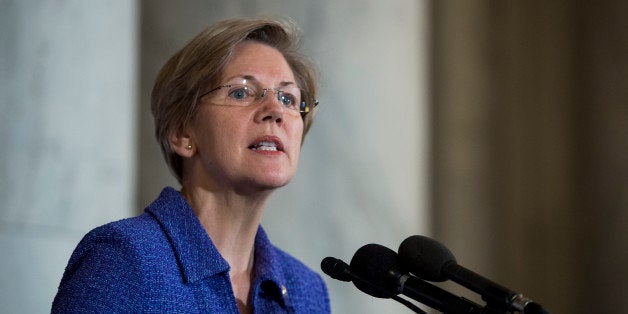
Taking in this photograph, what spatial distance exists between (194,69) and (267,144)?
35 centimetres

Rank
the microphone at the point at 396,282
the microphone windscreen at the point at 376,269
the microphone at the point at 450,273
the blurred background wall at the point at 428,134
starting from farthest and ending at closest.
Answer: the blurred background wall at the point at 428,134
the microphone windscreen at the point at 376,269
the microphone at the point at 396,282
the microphone at the point at 450,273

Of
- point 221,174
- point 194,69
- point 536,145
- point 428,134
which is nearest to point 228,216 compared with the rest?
point 221,174

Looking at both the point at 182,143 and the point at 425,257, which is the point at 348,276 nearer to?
the point at 425,257

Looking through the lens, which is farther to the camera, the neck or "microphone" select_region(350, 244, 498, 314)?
the neck

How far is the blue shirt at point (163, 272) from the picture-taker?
234 cm

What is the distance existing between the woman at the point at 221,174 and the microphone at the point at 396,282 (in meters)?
0.65

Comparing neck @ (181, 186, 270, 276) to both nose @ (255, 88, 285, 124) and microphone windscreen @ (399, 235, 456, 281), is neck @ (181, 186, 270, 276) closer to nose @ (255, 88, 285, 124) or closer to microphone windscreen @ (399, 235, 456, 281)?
nose @ (255, 88, 285, 124)

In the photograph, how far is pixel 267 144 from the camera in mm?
Answer: 2707

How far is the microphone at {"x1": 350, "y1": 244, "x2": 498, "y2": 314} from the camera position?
193 cm

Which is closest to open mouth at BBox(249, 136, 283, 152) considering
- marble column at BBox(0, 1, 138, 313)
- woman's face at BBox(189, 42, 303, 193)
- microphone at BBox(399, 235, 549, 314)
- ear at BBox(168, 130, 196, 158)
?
woman's face at BBox(189, 42, 303, 193)

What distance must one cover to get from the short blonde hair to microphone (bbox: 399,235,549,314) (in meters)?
1.04

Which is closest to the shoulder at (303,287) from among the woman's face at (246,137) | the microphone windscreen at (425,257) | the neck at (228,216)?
the neck at (228,216)

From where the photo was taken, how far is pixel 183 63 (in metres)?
2.83

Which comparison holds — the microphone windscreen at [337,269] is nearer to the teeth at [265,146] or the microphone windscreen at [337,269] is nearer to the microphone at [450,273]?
the microphone at [450,273]
